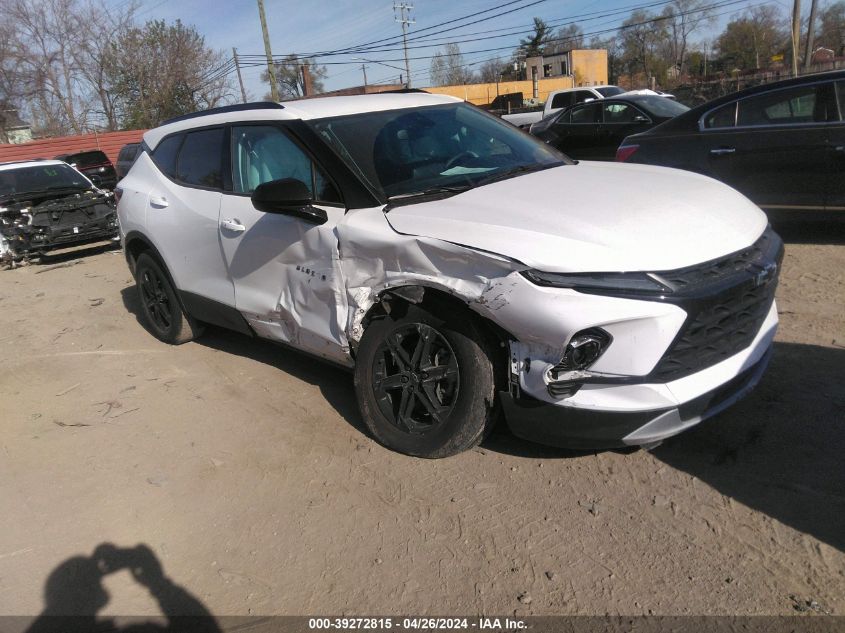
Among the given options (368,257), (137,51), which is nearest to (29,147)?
(137,51)

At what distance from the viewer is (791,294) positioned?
501 cm

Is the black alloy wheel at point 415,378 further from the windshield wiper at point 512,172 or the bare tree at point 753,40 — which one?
the bare tree at point 753,40

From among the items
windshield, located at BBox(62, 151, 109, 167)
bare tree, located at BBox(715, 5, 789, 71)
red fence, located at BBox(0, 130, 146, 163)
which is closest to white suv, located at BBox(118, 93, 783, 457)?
windshield, located at BBox(62, 151, 109, 167)

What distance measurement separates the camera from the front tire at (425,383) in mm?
2975

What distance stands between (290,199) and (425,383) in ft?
3.93

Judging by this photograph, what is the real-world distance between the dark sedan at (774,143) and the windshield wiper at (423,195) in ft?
13.1

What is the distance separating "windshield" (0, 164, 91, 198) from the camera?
34.3 feet

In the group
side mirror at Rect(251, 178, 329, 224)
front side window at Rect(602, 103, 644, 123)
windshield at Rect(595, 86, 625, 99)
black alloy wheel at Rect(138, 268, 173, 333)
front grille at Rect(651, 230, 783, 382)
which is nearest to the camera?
front grille at Rect(651, 230, 783, 382)

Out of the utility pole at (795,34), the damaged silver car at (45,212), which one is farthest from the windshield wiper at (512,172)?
the utility pole at (795,34)

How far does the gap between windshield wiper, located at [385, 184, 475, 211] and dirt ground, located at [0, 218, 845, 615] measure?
1316 millimetres

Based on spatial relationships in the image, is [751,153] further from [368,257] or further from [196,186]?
[196,186]

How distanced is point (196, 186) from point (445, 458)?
2717mm

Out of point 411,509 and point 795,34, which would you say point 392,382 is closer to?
point 411,509

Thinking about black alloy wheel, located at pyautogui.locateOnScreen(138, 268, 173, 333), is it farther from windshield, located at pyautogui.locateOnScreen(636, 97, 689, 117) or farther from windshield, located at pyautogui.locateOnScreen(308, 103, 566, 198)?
windshield, located at pyautogui.locateOnScreen(636, 97, 689, 117)
